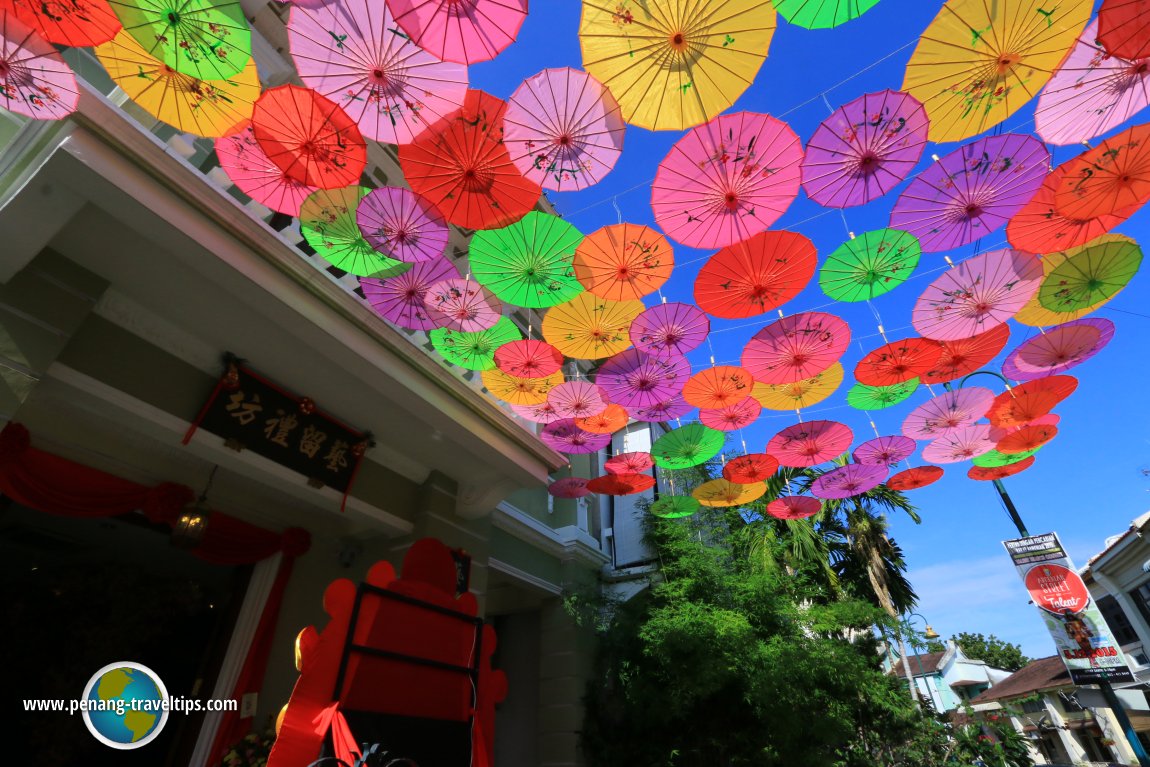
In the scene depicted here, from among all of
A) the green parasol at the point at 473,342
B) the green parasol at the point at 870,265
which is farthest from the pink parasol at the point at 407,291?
the green parasol at the point at 870,265

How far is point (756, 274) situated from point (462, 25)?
2.98 m

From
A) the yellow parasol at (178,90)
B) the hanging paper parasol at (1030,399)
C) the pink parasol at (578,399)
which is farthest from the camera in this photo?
the pink parasol at (578,399)

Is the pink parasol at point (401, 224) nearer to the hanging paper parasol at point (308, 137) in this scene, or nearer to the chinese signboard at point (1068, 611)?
the hanging paper parasol at point (308, 137)

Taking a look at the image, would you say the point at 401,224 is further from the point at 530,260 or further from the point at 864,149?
the point at 864,149

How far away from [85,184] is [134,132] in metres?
0.49

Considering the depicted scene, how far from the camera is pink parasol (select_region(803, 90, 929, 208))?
149 inches

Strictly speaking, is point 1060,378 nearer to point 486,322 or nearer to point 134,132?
point 486,322

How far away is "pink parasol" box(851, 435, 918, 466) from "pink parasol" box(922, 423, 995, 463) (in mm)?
268

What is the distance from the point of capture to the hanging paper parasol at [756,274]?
4.52m

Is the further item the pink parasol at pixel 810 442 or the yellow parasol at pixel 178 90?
the pink parasol at pixel 810 442

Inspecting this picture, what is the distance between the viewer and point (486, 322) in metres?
5.44

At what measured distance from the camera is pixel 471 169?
4.02 meters

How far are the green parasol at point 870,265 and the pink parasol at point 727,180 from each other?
3.49ft

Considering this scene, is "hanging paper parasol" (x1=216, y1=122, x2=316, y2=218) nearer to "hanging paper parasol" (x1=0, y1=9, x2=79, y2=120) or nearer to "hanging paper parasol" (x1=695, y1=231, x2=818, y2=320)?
"hanging paper parasol" (x1=0, y1=9, x2=79, y2=120)
